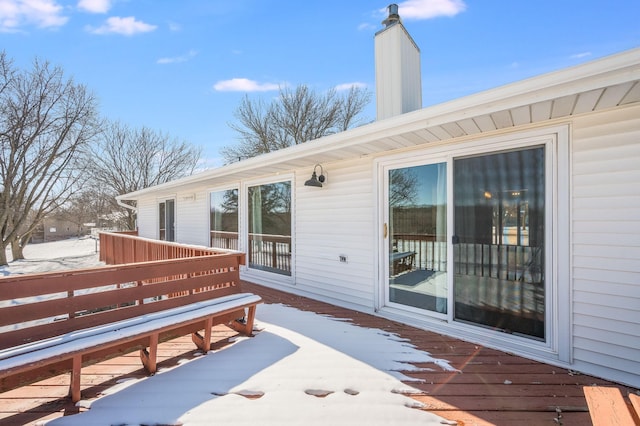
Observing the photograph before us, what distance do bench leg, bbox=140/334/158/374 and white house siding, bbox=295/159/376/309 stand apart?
8.35 feet

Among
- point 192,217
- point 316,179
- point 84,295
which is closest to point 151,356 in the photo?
point 84,295

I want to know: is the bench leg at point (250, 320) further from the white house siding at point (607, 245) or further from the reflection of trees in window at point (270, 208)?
the white house siding at point (607, 245)

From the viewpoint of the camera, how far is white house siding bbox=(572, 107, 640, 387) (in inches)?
91.1

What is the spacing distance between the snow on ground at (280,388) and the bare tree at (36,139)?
16.2 m

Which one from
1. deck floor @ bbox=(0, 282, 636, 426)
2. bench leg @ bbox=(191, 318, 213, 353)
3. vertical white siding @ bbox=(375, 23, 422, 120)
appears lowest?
deck floor @ bbox=(0, 282, 636, 426)

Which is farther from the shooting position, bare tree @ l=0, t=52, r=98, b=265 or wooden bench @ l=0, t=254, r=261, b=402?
bare tree @ l=0, t=52, r=98, b=265

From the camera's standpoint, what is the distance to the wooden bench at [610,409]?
121cm

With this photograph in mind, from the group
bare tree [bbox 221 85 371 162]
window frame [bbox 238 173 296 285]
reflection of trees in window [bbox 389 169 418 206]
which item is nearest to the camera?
reflection of trees in window [bbox 389 169 418 206]

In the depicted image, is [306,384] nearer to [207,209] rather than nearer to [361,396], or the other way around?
[361,396]

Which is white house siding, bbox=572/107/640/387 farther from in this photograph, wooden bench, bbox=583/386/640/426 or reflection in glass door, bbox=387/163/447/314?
wooden bench, bbox=583/386/640/426

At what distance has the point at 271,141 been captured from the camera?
52.9ft

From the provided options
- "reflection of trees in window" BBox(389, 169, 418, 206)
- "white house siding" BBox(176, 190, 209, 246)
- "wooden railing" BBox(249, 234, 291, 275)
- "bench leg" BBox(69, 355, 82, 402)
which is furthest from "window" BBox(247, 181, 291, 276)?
"bench leg" BBox(69, 355, 82, 402)

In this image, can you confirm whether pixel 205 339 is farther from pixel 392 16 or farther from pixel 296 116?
pixel 296 116

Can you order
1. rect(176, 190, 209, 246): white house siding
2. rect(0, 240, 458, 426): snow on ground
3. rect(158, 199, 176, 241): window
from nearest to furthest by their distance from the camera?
rect(0, 240, 458, 426): snow on ground < rect(176, 190, 209, 246): white house siding < rect(158, 199, 176, 241): window
